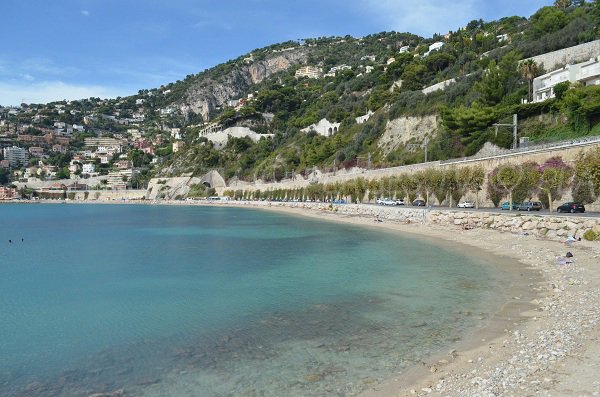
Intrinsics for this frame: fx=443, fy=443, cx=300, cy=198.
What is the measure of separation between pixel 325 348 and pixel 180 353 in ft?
10.9

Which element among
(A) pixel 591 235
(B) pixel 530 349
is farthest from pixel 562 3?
(B) pixel 530 349

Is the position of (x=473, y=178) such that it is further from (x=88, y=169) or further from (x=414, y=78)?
(x=88, y=169)

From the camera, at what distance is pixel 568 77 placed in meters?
47.6

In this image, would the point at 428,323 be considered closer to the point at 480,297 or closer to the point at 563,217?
the point at 480,297

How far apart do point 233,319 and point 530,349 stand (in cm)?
782

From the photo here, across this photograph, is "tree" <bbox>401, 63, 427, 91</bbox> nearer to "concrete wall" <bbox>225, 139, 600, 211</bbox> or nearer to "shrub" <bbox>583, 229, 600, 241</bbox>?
"concrete wall" <bbox>225, 139, 600, 211</bbox>

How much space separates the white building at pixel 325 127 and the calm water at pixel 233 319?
253 ft

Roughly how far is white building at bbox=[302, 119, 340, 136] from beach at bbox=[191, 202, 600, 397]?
87.0 meters

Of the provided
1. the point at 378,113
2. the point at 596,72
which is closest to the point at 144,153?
the point at 378,113

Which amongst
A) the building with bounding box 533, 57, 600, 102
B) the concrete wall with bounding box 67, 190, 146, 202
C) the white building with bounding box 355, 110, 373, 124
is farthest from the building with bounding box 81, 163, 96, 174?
the building with bounding box 533, 57, 600, 102

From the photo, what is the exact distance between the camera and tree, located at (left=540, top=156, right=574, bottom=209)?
30.7 m

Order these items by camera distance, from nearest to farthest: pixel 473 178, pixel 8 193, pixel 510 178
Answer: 1. pixel 510 178
2. pixel 473 178
3. pixel 8 193

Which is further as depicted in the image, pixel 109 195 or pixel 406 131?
pixel 109 195

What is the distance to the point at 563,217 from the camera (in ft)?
81.3
